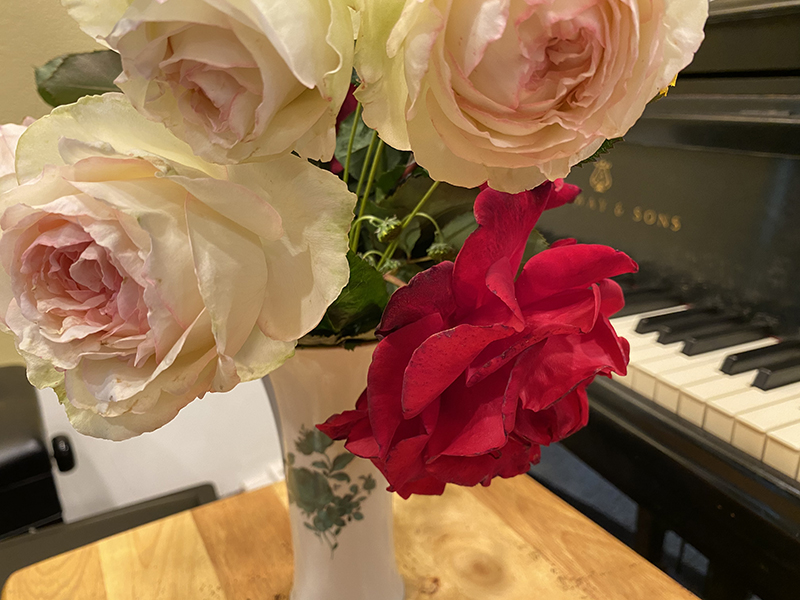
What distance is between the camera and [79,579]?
60 centimetres

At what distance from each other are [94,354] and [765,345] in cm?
86

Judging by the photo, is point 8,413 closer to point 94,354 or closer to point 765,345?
point 94,354

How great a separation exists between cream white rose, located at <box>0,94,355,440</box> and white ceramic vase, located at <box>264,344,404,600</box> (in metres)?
0.14

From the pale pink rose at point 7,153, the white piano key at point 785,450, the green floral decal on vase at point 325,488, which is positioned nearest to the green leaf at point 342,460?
the green floral decal on vase at point 325,488

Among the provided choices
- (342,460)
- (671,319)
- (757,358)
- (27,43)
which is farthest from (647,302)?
(27,43)

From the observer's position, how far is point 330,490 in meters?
0.45

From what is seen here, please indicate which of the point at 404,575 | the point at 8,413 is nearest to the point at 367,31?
the point at 404,575

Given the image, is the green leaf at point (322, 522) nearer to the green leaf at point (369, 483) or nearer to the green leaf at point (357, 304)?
the green leaf at point (369, 483)

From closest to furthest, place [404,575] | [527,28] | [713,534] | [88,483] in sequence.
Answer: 1. [527,28]
2. [404,575]
3. [713,534]
4. [88,483]

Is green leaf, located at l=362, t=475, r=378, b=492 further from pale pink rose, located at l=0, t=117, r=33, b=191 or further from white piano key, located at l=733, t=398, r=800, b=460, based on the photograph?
white piano key, located at l=733, t=398, r=800, b=460

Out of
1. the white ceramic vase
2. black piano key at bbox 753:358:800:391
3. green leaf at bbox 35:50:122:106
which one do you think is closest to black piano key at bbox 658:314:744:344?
black piano key at bbox 753:358:800:391

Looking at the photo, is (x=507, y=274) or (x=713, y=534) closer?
(x=507, y=274)

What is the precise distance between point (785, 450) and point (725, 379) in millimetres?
133

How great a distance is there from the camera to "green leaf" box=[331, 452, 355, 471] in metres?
0.44
